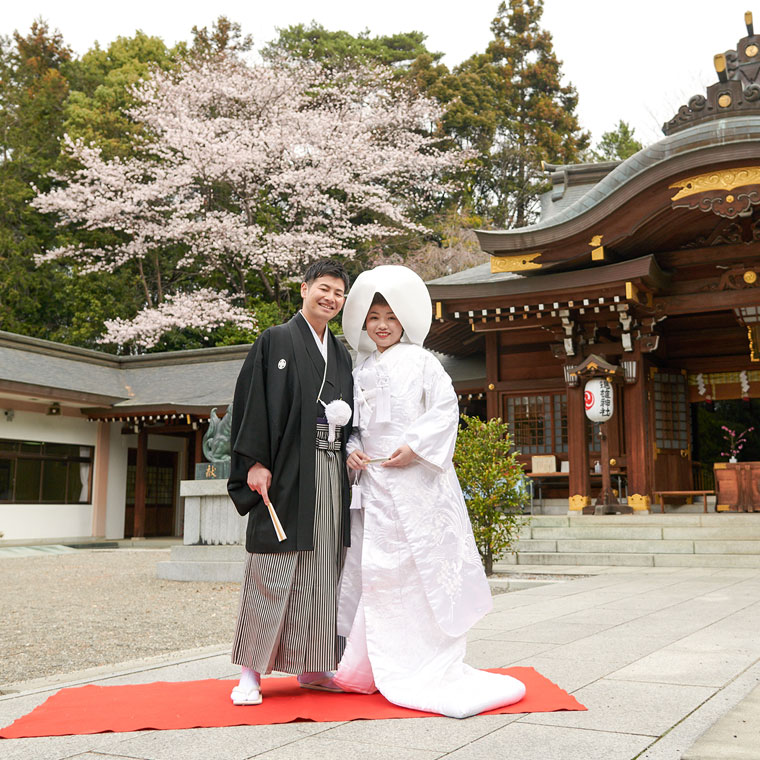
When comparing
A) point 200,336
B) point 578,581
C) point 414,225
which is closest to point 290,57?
point 414,225

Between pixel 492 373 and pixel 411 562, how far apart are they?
10769 mm

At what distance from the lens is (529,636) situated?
14.9 feet

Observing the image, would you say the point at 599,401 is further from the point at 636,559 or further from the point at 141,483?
the point at 141,483

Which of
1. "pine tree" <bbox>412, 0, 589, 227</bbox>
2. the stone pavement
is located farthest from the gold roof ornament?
"pine tree" <bbox>412, 0, 589, 227</bbox>

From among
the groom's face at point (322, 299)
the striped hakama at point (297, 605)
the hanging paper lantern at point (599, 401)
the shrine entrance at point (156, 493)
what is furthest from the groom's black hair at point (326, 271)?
the shrine entrance at point (156, 493)

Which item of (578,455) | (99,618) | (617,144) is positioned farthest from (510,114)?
(99,618)

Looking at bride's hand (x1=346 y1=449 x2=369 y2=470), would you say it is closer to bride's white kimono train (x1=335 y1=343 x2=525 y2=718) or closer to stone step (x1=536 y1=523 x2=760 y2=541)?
bride's white kimono train (x1=335 y1=343 x2=525 y2=718)

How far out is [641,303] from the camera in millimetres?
11492

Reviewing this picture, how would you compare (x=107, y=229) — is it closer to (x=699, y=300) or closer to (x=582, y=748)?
(x=699, y=300)

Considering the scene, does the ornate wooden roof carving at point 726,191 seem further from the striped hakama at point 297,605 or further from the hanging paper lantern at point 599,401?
the striped hakama at point 297,605

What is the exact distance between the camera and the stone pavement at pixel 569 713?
7.76 ft

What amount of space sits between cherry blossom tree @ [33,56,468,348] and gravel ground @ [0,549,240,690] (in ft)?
43.4

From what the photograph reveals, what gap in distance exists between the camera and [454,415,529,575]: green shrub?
759 centimetres

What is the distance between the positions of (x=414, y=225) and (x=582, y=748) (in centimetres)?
2234
